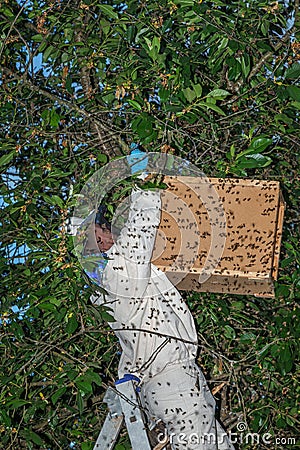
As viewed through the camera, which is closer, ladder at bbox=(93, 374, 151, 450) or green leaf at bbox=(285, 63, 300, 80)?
ladder at bbox=(93, 374, 151, 450)

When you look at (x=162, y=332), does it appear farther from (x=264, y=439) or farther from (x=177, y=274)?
(x=264, y=439)

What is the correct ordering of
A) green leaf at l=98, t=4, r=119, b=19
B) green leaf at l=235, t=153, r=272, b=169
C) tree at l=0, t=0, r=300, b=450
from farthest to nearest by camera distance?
green leaf at l=98, t=4, r=119, b=19
tree at l=0, t=0, r=300, b=450
green leaf at l=235, t=153, r=272, b=169

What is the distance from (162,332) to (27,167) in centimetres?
80

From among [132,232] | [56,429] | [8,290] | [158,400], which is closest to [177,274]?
[132,232]

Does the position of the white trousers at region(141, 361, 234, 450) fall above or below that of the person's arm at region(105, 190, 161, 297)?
below

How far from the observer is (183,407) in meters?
2.26

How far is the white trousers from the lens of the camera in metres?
2.24

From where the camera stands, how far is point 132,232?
7.13ft

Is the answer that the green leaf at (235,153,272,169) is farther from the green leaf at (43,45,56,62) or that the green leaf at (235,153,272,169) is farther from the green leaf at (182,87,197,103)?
the green leaf at (43,45,56,62)

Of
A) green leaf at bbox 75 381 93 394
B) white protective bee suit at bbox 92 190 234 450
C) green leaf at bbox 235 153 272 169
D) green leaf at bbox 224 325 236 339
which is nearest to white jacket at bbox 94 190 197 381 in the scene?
white protective bee suit at bbox 92 190 234 450

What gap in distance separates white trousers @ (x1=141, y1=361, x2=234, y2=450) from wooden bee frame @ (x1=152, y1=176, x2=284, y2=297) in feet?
0.96

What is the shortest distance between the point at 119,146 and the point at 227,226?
692 millimetres

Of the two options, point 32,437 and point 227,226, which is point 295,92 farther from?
point 32,437

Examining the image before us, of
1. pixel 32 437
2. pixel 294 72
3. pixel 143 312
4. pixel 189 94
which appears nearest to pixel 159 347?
pixel 143 312
